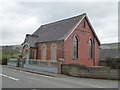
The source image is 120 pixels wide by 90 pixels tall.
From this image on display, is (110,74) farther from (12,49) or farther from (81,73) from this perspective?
(12,49)

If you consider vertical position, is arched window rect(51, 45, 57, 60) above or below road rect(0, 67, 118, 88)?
above

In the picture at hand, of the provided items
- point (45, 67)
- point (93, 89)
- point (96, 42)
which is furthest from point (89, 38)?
point (93, 89)

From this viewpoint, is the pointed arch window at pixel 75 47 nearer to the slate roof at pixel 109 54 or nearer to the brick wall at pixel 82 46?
the brick wall at pixel 82 46

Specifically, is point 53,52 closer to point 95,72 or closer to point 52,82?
point 95,72

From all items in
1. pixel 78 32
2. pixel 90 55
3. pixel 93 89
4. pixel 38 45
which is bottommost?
pixel 93 89

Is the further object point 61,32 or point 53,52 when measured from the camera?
point 61,32

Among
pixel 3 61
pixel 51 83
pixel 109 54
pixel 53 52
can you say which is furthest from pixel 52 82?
pixel 3 61

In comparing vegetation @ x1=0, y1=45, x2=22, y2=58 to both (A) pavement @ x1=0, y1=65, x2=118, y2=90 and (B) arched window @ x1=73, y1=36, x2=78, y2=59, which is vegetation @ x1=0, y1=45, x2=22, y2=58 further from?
(A) pavement @ x1=0, y1=65, x2=118, y2=90

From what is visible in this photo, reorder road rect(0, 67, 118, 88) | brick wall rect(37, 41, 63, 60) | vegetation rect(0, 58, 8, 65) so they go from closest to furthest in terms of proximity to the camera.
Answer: road rect(0, 67, 118, 88) → brick wall rect(37, 41, 63, 60) → vegetation rect(0, 58, 8, 65)

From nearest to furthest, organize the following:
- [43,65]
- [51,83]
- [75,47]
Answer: [51,83], [43,65], [75,47]

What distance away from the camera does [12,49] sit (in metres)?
50.6

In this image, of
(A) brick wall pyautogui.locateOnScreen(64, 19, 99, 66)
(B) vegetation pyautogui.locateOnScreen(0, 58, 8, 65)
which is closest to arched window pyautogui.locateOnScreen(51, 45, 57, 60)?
(A) brick wall pyautogui.locateOnScreen(64, 19, 99, 66)

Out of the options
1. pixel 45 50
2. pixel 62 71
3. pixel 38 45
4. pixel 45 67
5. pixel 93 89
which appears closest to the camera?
pixel 93 89

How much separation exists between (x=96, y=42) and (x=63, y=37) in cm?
725
